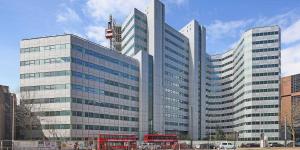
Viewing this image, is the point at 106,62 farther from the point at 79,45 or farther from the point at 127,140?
the point at 127,140

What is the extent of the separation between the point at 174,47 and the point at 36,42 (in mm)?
75258

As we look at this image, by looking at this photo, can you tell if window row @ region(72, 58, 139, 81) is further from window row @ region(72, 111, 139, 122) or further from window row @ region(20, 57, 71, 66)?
window row @ region(72, 111, 139, 122)

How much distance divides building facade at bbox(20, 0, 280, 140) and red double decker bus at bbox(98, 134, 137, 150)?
74.2 ft

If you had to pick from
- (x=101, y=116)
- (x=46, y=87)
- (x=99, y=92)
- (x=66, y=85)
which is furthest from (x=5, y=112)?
(x=101, y=116)

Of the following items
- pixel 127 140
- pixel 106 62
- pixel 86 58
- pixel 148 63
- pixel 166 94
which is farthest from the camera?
pixel 166 94

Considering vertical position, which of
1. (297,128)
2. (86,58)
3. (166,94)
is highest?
(86,58)

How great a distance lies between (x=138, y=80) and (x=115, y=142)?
5919 centimetres

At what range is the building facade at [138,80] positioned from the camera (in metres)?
111

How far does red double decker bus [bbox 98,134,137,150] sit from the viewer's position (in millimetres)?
81938

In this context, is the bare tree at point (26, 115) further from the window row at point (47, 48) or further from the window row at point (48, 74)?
the window row at point (47, 48)

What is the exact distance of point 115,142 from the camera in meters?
86.1

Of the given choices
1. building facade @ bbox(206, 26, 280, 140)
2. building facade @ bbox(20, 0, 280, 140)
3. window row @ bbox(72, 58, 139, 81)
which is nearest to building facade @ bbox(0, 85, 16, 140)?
building facade @ bbox(20, 0, 280, 140)

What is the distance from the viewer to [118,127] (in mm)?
129500

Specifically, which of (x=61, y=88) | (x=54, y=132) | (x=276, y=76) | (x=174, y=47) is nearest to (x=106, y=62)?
(x=61, y=88)
